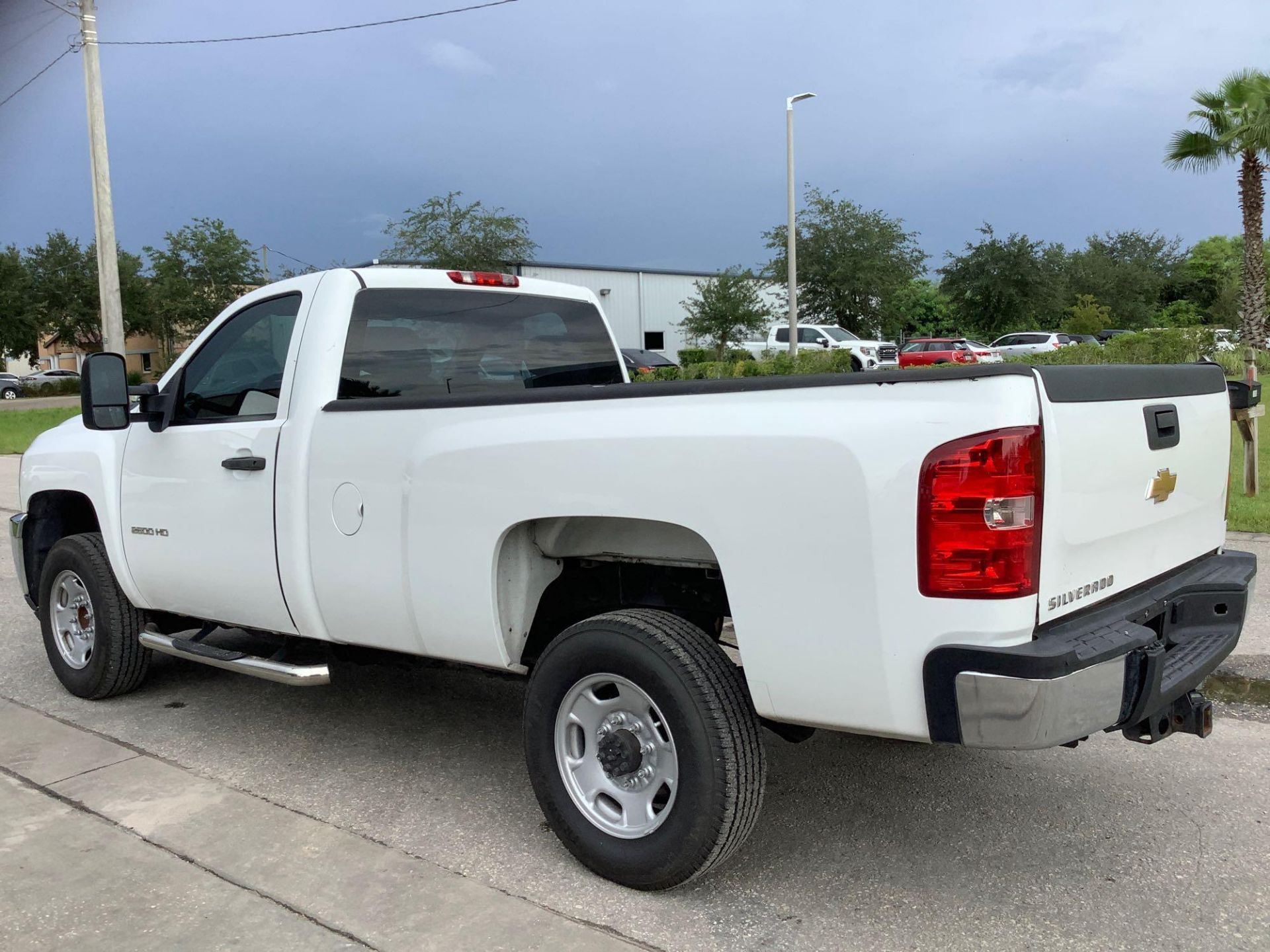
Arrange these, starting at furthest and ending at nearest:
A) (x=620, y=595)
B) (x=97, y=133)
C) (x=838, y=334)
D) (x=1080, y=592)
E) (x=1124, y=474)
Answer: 1. (x=838, y=334)
2. (x=97, y=133)
3. (x=620, y=595)
4. (x=1124, y=474)
5. (x=1080, y=592)

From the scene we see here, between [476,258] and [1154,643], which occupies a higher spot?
[476,258]

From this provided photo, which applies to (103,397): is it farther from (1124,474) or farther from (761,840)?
(1124,474)

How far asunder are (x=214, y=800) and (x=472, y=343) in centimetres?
202

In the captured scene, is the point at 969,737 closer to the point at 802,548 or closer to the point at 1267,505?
the point at 802,548

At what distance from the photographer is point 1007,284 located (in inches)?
2088

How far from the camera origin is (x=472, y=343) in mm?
4617

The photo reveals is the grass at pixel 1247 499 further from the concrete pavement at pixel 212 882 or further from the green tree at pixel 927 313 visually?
the green tree at pixel 927 313

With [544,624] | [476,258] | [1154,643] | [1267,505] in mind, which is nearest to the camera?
[1154,643]

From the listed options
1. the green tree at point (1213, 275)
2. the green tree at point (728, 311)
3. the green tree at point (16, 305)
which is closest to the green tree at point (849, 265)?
the green tree at point (728, 311)

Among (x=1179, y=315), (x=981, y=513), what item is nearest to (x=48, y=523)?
(x=981, y=513)

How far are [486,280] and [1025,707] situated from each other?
9.65ft

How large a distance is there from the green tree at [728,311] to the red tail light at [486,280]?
127ft

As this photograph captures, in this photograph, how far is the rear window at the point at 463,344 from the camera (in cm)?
429

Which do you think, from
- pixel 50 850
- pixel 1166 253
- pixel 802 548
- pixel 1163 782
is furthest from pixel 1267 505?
pixel 1166 253
